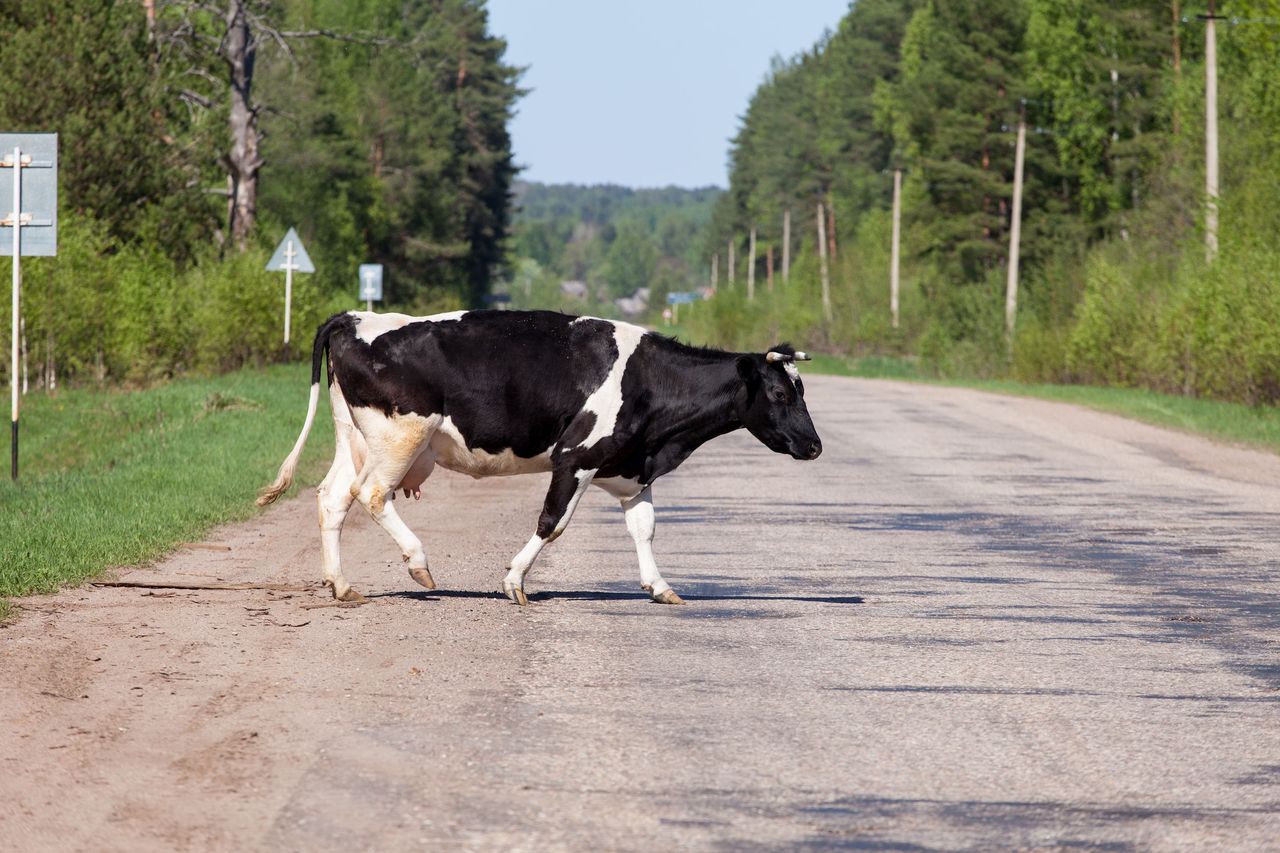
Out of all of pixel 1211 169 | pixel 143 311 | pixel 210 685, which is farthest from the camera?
pixel 1211 169

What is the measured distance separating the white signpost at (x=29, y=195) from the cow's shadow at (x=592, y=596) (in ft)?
27.6

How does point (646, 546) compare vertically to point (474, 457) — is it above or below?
below

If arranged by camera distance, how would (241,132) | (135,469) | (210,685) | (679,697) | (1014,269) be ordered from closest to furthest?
(679,697), (210,685), (135,469), (241,132), (1014,269)

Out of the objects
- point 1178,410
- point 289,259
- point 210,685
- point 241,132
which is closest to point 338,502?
point 210,685

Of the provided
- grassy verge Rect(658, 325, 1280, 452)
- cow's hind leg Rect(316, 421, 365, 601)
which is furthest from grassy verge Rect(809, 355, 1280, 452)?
cow's hind leg Rect(316, 421, 365, 601)

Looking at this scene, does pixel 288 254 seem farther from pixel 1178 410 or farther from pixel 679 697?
pixel 679 697

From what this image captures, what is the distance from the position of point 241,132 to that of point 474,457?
1323 inches

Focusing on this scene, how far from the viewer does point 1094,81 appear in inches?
2884

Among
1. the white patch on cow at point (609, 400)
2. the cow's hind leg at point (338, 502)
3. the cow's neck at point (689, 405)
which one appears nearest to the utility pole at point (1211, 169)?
the cow's neck at point (689, 405)

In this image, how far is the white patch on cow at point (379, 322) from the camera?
34.0ft

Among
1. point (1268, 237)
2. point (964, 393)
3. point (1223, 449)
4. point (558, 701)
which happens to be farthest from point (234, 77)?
point (558, 701)

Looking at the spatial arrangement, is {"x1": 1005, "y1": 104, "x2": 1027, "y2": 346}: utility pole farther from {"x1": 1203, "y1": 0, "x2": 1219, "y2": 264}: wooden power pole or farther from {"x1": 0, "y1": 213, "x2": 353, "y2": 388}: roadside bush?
{"x1": 0, "y1": 213, "x2": 353, "y2": 388}: roadside bush

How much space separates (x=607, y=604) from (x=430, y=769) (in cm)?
401

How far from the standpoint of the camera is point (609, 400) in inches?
407
